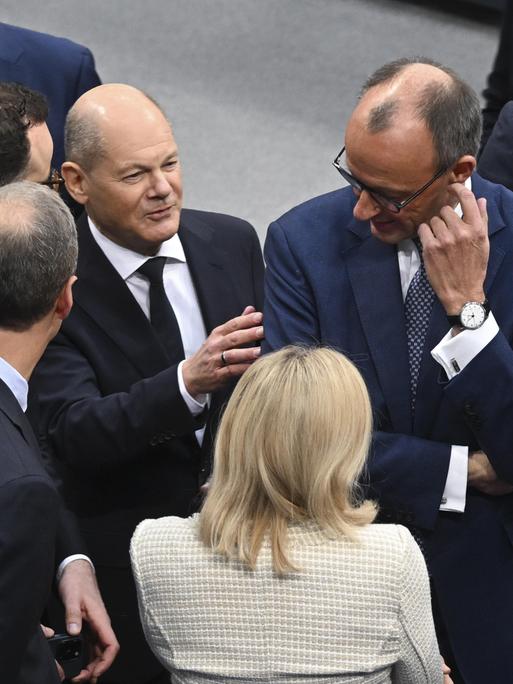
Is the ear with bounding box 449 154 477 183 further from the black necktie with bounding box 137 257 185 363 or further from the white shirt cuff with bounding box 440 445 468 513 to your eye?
the black necktie with bounding box 137 257 185 363

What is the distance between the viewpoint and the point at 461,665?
238 cm

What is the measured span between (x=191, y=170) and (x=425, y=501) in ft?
10.2

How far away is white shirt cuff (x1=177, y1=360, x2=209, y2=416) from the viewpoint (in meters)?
2.53

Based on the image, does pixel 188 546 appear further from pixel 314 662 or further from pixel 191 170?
pixel 191 170

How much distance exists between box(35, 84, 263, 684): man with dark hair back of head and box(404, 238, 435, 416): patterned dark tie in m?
0.38

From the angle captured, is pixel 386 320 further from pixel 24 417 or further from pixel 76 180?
pixel 76 180

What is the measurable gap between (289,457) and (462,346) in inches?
16.4

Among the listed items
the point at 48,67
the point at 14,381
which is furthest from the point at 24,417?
the point at 48,67

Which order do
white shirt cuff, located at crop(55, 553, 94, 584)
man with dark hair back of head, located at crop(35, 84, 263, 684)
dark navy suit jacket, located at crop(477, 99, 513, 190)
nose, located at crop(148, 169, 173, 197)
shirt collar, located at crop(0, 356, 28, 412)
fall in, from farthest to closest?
dark navy suit jacket, located at crop(477, 99, 513, 190) < nose, located at crop(148, 169, 173, 197) < man with dark hair back of head, located at crop(35, 84, 263, 684) < white shirt cuff, located at crop(55, 553, 94, 584) < shirt collar, located at crop(0, 356, 28, 412)

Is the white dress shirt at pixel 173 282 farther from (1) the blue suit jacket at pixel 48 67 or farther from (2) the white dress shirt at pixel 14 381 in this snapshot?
(1) the blue suit jacket at pixel 48 67

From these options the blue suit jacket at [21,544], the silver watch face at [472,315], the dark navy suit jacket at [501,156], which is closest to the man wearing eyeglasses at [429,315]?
the silver watch face at [472,315]

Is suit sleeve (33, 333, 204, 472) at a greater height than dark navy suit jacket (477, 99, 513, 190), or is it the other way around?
dark navy suit jacket (477, 99, 513, 190)

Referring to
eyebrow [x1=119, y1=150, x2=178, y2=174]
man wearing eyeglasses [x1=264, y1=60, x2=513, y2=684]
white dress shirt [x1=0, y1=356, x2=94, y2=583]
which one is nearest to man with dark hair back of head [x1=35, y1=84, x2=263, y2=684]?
eyebrow [x1=119, y1=150, x2=178, y2=174]

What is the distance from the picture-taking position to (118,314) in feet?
8.66
